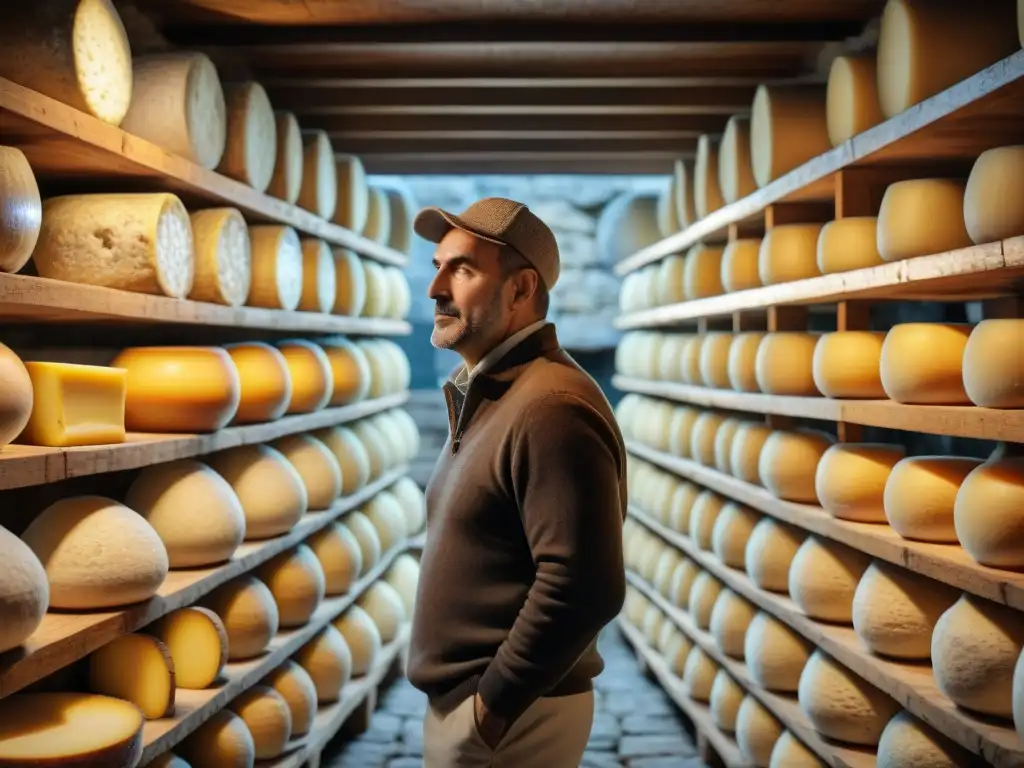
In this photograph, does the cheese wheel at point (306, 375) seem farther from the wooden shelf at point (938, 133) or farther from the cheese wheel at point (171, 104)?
the wooden shelf at point (938, 133)

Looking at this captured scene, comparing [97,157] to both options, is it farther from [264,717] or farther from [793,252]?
[793,252]

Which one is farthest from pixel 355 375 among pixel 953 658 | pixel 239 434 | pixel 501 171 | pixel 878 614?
pixel 953 658

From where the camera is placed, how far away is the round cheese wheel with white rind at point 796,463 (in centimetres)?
312

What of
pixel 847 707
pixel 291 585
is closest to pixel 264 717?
pixel 291 585

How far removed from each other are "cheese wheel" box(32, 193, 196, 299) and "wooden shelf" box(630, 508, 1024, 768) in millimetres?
1895

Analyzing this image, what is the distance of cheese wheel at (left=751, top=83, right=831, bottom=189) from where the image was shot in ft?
10.9

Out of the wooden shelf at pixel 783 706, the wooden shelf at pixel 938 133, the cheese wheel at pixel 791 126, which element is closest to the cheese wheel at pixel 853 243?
the wooden shelf at pixel 938 133

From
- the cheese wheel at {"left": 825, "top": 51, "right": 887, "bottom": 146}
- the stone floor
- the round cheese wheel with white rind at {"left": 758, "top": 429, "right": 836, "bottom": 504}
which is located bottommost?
the stone floor

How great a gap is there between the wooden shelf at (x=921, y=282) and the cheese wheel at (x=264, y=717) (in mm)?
1925

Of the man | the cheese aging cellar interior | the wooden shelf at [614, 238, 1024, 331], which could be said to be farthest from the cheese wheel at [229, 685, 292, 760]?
the wooden shelf at [614, 238, 1024, 331]

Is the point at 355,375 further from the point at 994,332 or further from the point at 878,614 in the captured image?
the point at 994,332

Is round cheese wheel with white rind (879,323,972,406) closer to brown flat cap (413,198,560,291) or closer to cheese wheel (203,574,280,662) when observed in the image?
brown flat cap (413,198,560,291)

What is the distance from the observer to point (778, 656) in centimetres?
313

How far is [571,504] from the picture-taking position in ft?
6.09
